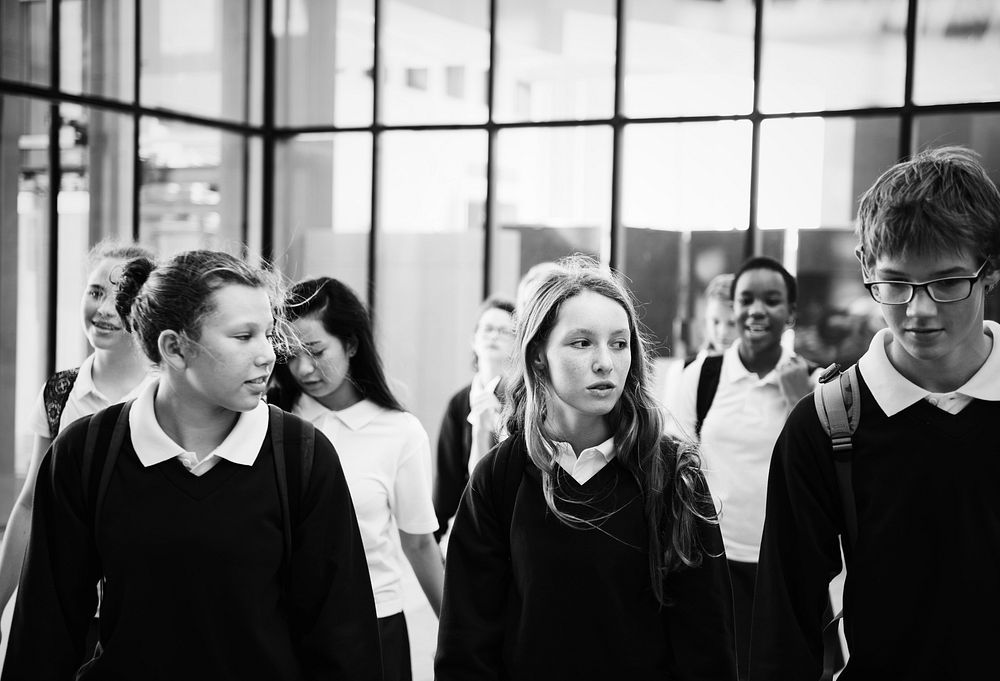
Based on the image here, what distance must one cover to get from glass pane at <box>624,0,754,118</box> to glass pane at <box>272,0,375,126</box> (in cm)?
219

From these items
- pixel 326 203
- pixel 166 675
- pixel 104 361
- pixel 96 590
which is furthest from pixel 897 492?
pixel 326 203

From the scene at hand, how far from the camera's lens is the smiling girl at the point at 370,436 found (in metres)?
3.27

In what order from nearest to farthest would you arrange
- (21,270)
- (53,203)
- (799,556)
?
(799,556), (21,270), (53,203)

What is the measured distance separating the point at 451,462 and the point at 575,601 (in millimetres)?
2624

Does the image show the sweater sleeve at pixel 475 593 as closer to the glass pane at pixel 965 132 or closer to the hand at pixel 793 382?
the hand at pixel 793 382

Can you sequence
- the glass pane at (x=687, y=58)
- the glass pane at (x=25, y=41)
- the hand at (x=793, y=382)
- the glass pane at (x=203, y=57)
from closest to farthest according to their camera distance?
1. the hand at (x=793, y=382)
2. the glass pane at (x=25, y=41)
3. the glass pane at (x=687, y=58)
4. the glass pane at (x=203, y=57)

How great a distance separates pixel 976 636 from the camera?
1.99 m

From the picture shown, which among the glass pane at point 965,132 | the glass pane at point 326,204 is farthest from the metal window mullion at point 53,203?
the glass pane at point 965,132

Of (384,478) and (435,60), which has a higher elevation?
(435,60)

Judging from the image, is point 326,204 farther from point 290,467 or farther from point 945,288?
point 945,288

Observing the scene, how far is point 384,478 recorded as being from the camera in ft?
10.9

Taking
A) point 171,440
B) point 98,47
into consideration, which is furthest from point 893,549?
point 98,47

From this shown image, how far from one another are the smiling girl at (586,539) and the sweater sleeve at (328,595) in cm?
23

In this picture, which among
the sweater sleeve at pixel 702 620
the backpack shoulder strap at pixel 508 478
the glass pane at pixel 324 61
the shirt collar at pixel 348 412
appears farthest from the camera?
the glass pane at pixel 324 61
